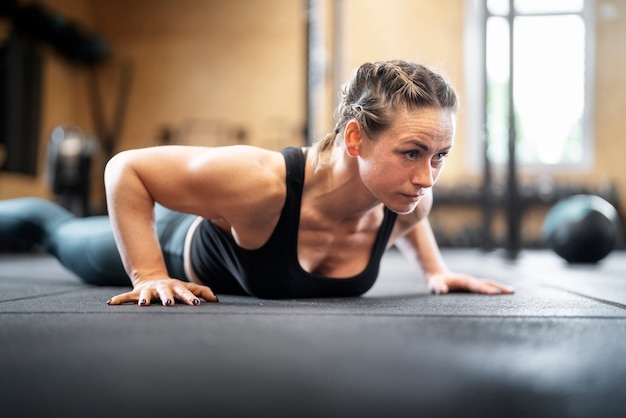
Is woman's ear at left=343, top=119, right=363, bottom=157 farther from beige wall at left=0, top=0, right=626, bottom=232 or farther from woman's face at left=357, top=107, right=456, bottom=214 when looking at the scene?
beige wall at left=0, top=0, right=626, bottom=232

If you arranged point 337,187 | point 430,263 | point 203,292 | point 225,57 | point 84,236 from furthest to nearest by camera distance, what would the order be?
point 225,57
point 84,236
point 430,263
point 337,187
point 203,292

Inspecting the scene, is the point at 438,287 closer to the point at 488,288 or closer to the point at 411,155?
the point at 488,288

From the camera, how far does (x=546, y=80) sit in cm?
680

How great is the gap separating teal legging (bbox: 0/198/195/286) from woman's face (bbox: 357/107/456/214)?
75 cm

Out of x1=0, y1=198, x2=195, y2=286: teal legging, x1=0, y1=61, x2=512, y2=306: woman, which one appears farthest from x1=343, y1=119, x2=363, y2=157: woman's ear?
x1=0, y1=198, x2=195, y2=286: teal legging

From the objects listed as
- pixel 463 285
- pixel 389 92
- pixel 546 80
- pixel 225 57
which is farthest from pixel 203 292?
pixel 225 57

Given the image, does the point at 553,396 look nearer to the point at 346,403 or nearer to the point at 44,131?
the point at 346,403

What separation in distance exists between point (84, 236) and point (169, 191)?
712mm

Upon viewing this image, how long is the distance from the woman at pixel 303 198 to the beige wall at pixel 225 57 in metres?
5.53

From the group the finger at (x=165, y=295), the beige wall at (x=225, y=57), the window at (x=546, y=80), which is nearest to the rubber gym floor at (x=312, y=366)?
the finger at (x=165, y=295)

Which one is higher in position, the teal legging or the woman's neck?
the woman's neck

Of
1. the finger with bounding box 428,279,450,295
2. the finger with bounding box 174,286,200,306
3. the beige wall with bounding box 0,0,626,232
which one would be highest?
the beige wall with bounding box 0,0,626,232

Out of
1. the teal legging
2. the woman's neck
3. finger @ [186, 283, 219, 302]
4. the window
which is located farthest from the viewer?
the window

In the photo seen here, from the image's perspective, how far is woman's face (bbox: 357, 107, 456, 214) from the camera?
4.41 feet
